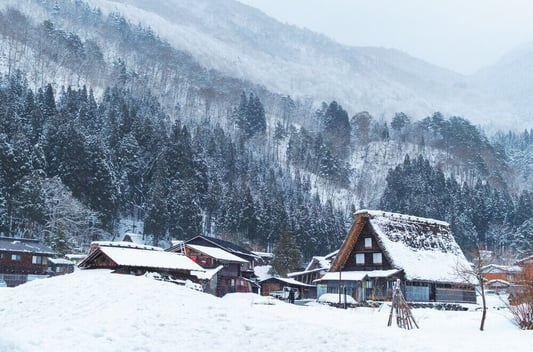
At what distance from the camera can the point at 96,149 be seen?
71.2 m

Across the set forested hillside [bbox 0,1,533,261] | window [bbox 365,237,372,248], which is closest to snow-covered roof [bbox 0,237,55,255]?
forested hillside [bbox 0,1,533,261]

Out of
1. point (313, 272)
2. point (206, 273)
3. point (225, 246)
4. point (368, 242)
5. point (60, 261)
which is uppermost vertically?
point (368, 242)

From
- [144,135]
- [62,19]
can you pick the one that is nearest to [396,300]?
[144,135]

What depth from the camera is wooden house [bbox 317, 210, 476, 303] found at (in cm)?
4531

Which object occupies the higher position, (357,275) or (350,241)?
(350,241)

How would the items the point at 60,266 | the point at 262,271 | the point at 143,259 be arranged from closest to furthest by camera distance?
the point at 143,259, the point at 60,266, the point at 262,271

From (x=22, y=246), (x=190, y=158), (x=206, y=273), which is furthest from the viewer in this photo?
(x=190, y=158)

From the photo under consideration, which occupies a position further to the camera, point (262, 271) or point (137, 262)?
point (262, 271)

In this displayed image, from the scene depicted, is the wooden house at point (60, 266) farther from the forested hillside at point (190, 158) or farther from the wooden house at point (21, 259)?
the forested hillside at point (190, 158)

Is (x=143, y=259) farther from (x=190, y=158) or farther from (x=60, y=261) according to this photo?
(x=190, y=158)

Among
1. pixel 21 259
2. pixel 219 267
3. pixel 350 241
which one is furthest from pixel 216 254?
pixel 21 259

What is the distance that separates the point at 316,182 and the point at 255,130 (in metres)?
21.3

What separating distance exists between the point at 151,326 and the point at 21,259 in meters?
44.7

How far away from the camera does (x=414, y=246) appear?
48.4 m
